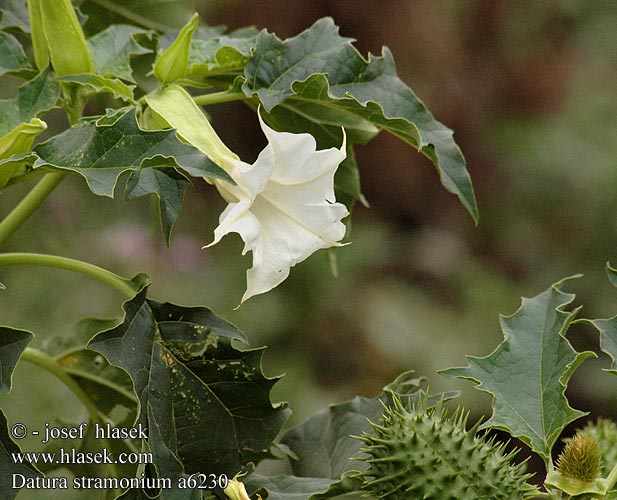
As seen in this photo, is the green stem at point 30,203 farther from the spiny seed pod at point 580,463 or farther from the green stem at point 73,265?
the spiny seed pod at point 580,463

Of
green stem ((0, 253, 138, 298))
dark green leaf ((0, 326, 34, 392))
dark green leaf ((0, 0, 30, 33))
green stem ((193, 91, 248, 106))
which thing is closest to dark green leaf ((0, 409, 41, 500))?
dark green leaf ((0, 326, 34, 392))

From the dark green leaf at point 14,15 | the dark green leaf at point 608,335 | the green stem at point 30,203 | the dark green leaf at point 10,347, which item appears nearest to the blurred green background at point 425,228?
the dark green leaf at point 14,15

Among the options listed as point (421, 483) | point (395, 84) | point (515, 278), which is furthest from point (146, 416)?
point (515, 278)

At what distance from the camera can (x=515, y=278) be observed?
2.32 metres

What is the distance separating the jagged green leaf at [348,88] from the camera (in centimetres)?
65

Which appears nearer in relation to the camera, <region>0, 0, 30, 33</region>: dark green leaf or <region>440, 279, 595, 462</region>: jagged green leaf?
<region>440, 279, 595, 462</region>: jagged green leaf

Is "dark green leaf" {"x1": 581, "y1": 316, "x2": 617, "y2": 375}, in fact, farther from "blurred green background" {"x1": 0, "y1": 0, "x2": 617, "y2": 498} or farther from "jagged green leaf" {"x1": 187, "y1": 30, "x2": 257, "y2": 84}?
"blurred green background" {"x1": 0, "y1": 0, "x2": 617, "y2": 498}

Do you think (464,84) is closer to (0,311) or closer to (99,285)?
(99,285)

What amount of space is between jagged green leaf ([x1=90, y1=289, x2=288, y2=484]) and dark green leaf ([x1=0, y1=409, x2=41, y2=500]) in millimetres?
80

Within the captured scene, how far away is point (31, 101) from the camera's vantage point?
650 millimetres

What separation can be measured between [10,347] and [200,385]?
13cm

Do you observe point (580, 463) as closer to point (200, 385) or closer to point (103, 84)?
point (200, 385)

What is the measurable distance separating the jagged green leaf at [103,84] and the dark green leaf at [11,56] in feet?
0.25

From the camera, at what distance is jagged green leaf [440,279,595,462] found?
60cm
